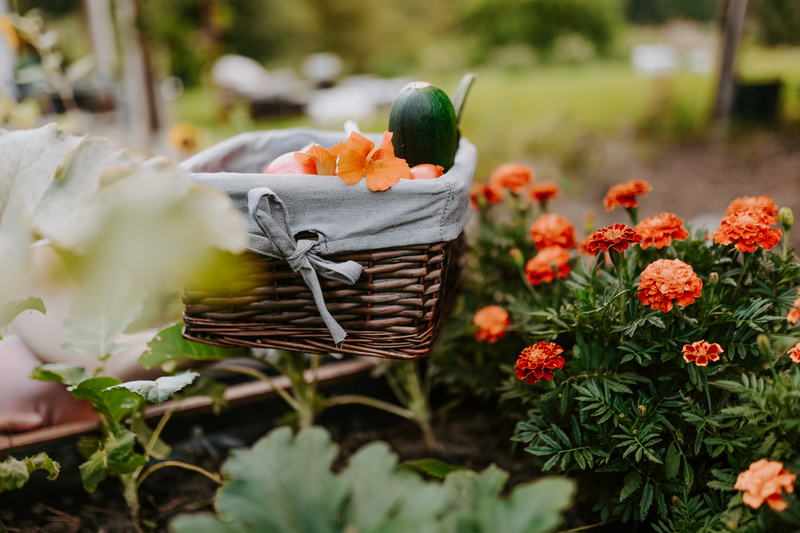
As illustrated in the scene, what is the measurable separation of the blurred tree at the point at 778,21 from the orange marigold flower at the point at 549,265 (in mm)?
3955

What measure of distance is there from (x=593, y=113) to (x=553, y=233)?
16.2 ft

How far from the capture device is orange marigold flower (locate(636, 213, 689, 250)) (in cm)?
103

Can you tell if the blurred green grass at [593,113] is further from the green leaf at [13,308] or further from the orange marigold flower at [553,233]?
the orange marigold flower at [553,233]

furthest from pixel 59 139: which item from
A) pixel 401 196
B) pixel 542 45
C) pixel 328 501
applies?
pixel 542 45

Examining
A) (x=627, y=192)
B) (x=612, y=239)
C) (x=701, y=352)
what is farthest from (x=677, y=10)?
(x=701, y=352)

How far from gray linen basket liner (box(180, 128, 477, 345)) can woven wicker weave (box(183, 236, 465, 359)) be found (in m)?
0.03

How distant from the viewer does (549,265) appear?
1.19 metres

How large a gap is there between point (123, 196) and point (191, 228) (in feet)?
0.32

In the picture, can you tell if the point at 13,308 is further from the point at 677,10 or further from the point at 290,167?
the point at 677,10

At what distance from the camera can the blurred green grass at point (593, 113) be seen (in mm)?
3828

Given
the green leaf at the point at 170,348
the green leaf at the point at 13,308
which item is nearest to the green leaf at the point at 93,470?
the green leaf at the point at 170,348

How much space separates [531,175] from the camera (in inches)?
56.2

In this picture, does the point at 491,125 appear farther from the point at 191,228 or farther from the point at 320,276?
the point at 191,228

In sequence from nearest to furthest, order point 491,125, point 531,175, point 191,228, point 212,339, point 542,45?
point 191,228, point 212,339, point 531,175, point 491,125, point 542,45
